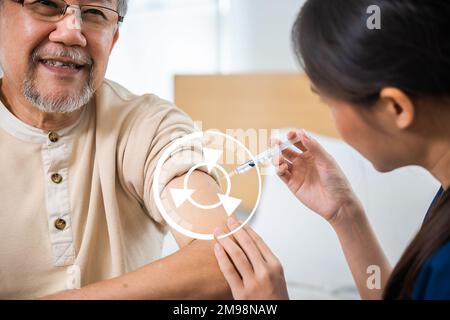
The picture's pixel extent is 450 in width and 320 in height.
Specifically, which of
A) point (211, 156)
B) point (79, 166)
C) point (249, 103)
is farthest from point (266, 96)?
point (79, 166)

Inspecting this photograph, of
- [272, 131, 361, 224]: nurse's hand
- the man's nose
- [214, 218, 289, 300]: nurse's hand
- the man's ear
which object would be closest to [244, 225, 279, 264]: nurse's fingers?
[214, 218, 289, 300]: nurse's hand

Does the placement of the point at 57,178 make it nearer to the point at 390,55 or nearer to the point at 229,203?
the point at 229,203

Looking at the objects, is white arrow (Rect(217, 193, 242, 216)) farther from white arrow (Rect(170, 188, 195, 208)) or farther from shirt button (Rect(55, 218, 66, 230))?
shirt button (Rect(55, 218, 66, 230))

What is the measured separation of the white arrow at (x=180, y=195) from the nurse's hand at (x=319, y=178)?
15 cm

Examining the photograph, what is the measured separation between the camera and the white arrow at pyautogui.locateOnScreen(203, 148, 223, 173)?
889mm

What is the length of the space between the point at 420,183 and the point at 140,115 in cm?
48

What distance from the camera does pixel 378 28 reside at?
722mm

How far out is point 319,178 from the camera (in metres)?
0.87

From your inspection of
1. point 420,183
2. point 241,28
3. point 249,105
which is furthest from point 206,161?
point 420,183

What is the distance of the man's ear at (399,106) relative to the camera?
72cm

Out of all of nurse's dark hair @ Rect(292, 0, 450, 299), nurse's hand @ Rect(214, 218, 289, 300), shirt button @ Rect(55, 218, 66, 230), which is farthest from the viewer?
shirt button @ Rect(55, 218, 66, 230)

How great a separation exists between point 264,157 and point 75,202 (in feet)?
1.10

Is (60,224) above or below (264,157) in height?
below
